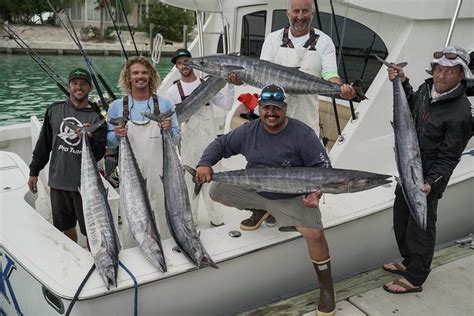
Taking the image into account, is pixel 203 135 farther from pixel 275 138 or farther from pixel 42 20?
pixel 42 20

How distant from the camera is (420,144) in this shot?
9.95 ft

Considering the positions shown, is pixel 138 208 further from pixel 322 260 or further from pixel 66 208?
pixel 322 260

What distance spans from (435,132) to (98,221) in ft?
7.19

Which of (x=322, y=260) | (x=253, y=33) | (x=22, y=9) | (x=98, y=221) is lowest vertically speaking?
(x=322, y=260)

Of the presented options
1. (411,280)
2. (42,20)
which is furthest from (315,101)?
(42,20)

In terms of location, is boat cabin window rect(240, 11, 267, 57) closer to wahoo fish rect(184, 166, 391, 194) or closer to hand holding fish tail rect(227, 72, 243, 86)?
hand holding fish tail rect(227, 72, 243, 86)

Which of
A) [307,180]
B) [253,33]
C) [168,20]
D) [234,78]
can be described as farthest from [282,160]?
[168,20]

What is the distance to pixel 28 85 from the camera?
61.7ft

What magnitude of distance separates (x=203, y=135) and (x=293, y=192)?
1.37 metres

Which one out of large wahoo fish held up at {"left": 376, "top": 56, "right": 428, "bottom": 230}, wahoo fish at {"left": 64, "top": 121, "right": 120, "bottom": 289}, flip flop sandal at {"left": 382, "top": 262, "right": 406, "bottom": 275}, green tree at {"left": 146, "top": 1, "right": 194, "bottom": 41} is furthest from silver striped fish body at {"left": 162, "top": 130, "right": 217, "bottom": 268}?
green tree at {"left": 146, "top": 1, "right": 194, "bottom": 41}

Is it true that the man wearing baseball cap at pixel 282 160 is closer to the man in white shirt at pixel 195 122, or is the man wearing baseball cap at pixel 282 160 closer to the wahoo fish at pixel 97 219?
the wahoo fish at pixel 97 219

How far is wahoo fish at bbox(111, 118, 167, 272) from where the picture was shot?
2.76m

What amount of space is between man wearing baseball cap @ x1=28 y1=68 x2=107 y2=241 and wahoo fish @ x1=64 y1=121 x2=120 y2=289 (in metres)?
0.12

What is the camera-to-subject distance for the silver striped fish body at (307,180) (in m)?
2.70
